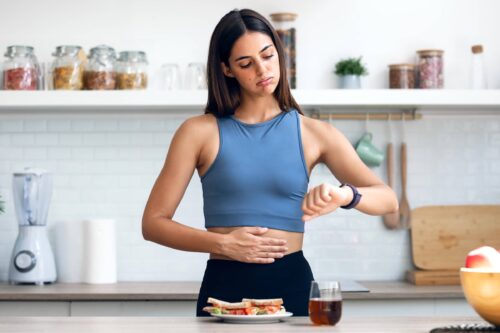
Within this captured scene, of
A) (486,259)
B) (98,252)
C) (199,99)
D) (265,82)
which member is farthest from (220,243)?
(98,252)

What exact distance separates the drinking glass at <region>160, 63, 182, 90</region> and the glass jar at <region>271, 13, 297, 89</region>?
512 millimetres

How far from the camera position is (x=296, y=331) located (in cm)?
202

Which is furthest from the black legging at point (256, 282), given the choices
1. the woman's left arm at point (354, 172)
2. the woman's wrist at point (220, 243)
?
the woman's left arm at point (354, 172)

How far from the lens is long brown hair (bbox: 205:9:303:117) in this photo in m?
2.64

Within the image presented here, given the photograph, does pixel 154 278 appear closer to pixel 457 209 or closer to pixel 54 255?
pixel 54 255

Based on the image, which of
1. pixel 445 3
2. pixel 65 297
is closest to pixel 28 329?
pixel 65 297

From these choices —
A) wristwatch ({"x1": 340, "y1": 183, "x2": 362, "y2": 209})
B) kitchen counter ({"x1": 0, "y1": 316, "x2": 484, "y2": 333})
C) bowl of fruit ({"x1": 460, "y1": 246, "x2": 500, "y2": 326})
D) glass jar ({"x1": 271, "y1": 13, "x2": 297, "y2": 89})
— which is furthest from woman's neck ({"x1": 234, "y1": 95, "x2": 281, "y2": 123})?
glass jar ({"x1": 271, "y1": 13, "x2": 297, "y2": 89})

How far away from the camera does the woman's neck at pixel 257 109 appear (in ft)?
8.91

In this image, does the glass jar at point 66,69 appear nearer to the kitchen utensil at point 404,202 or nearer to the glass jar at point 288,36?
the glass jar at point 288,36

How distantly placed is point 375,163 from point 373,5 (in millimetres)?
783

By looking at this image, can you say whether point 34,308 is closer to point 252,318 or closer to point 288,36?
point 288,36

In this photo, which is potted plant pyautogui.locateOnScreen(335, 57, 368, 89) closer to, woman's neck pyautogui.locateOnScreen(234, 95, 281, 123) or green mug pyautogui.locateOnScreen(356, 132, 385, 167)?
green mug pyautogui.locateOnScreen(356, 132, 385, 167)

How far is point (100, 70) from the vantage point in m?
4.39

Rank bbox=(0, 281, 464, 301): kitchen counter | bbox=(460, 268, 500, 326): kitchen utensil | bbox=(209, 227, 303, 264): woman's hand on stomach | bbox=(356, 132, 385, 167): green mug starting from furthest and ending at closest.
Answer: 1. bbox=(356, 132, 385, 167): green mug
2. bbox=(0, 281, 464, 301): kitchen counter
3. bbox=(209, 227, 303, 264): woman's hand on stomach
4. bbox=(460, 268, 500, 326): kitchen utensil
